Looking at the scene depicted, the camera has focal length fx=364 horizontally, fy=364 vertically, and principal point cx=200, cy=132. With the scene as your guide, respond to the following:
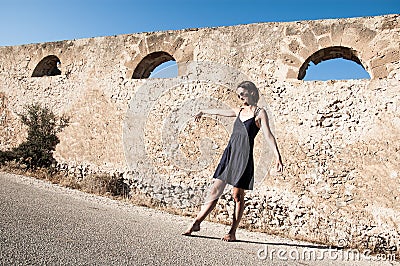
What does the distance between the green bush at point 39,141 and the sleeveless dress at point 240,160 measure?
491 cm

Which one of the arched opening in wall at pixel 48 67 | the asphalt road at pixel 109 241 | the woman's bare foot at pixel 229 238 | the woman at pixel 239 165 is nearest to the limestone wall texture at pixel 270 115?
the arched opening in wall at pixel 48 67

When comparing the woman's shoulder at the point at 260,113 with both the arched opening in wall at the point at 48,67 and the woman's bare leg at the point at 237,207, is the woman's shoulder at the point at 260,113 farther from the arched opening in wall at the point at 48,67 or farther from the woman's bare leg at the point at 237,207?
the arched opening in wall at the point at 48,67

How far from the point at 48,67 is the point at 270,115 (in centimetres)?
567

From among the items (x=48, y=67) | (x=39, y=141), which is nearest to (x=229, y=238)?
(x=39, y=141)

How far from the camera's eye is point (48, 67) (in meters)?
8.62

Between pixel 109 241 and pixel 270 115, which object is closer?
pixel 109 241

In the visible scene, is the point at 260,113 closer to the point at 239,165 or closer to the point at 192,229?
the point at 239,165

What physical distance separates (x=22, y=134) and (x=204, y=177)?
4.74 m

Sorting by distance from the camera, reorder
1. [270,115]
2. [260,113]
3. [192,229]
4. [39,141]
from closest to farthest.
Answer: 1. [192,229]
2. [260,113]
3. [270,115]
4. [39,141]

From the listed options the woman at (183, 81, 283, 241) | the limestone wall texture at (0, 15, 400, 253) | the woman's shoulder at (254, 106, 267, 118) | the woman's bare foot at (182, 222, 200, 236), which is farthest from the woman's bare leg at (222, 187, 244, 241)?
the limestone wall texture at (0, 15, 400, 253)

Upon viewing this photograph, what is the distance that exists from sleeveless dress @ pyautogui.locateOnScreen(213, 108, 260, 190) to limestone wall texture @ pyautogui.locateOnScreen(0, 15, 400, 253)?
5.86 ft

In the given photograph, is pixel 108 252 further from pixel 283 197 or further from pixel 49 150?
pixel 49 150

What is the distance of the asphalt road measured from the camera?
8.00 feet

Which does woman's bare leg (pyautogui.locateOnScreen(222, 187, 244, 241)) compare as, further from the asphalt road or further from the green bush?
the green bush
